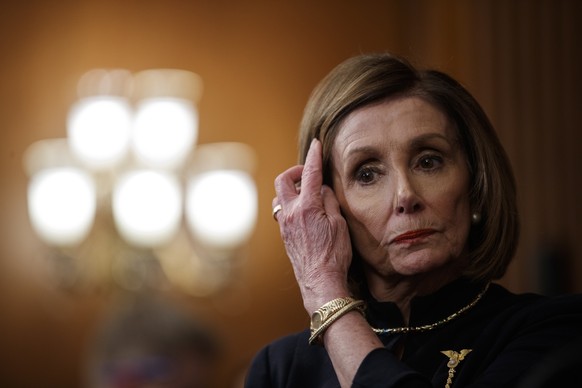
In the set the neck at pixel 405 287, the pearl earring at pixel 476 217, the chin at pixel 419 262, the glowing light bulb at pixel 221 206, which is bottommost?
the glowing light bulb at pixel 221 206

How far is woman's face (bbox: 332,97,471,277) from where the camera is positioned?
2.11 meters

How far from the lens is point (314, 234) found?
7.18 ft

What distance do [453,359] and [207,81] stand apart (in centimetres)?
545

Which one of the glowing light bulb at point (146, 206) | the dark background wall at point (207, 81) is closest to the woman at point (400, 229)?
the glowing light bulb at point (146, 206)

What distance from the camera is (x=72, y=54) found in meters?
7.14

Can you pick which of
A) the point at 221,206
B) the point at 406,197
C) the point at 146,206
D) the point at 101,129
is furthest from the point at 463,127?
the point at 221,206

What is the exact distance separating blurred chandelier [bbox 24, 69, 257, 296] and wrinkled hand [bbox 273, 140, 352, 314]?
10.2ft

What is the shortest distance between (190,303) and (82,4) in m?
1.99

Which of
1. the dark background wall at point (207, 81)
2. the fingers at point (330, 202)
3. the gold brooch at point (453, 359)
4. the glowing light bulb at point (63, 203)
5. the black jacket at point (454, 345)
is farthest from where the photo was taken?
the dark background wall at point (207, 81)

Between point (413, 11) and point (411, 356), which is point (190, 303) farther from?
point (411, 356)

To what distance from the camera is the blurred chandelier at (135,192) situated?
5.38 m

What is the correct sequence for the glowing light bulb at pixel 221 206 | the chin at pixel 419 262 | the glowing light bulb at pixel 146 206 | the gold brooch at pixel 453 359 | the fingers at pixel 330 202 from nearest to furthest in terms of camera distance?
the gold brooch at pixel 453 359 → the chin at pixel 419 262 → the fingers at pixel 330 202 → the glowing light bulb at pixel 146 206 → the glowing light bulb at pixel 221 206

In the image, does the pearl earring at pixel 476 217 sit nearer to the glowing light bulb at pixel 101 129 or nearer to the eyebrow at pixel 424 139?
the eyebrow at pixel 424 139

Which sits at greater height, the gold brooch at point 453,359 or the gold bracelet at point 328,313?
the gold bracelet at point 328,313
